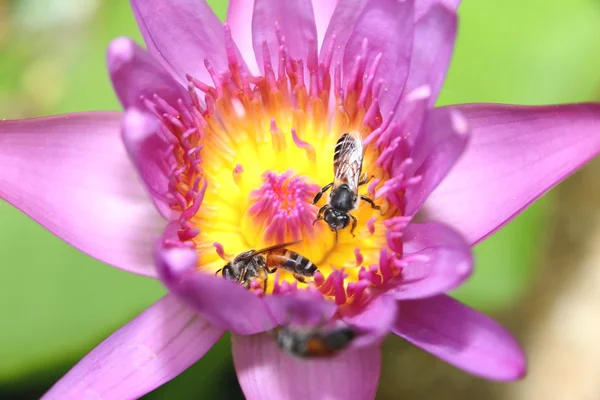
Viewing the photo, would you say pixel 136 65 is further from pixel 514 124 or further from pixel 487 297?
pixel 487 297

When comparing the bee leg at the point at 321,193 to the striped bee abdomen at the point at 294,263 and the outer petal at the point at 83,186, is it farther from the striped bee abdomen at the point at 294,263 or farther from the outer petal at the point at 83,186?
the outer petal at the point at 83,186

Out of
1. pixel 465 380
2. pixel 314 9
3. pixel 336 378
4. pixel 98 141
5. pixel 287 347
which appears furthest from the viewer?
pixel 465 380

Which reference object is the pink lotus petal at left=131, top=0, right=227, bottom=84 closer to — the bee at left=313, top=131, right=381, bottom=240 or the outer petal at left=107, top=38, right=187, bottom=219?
the outer petal at left=107, top=38, right=187, bottom=219

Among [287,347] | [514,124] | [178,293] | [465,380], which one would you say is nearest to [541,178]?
[514,124]

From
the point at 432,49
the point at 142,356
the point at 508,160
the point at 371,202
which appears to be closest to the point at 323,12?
the point at 432,49

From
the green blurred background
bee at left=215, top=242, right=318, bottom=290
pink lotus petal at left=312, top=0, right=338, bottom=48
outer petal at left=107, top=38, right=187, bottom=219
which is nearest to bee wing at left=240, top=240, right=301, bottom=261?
bee at left=215, top=242, right=318, bottom=290

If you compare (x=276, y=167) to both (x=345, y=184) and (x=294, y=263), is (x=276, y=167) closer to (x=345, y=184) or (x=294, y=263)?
(x=345, y=184)
